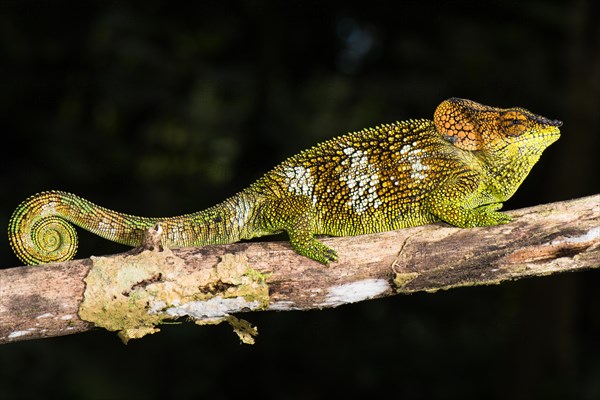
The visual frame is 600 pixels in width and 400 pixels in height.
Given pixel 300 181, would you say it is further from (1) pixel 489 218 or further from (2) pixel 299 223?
(1) pixel 489 218

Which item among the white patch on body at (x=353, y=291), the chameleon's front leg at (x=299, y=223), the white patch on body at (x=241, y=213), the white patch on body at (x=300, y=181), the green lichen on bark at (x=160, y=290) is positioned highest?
the white patch on body at (x=300, y=181)

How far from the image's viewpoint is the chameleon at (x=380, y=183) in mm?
3836

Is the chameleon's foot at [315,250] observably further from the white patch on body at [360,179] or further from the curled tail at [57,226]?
the curled tail at [57,226]

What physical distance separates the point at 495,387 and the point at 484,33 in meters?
4.21

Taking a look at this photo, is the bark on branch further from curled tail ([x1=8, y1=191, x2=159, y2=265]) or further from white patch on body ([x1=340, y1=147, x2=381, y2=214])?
white patch on body ([x1=340, y1=147, x2=381, y2=214])

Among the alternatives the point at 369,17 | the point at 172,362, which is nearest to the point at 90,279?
the point at 172,362

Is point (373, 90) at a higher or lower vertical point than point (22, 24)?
lower

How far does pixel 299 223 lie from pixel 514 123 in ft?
4.20

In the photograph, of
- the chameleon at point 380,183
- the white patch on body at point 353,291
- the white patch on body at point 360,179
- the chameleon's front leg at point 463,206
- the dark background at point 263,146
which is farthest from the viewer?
the dark background at point 263,146

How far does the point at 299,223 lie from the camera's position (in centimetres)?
379

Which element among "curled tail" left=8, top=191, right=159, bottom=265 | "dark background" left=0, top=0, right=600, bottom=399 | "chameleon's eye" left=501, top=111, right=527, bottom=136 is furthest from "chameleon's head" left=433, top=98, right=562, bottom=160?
"dark background" left=0, top=0, right=600, bottom=399

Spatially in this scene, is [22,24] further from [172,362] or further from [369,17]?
[369,17]

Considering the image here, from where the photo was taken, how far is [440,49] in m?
8.96

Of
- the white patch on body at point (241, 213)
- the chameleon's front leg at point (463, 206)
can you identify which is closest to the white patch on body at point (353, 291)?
the chameleon's front leg at point (463, 206)
